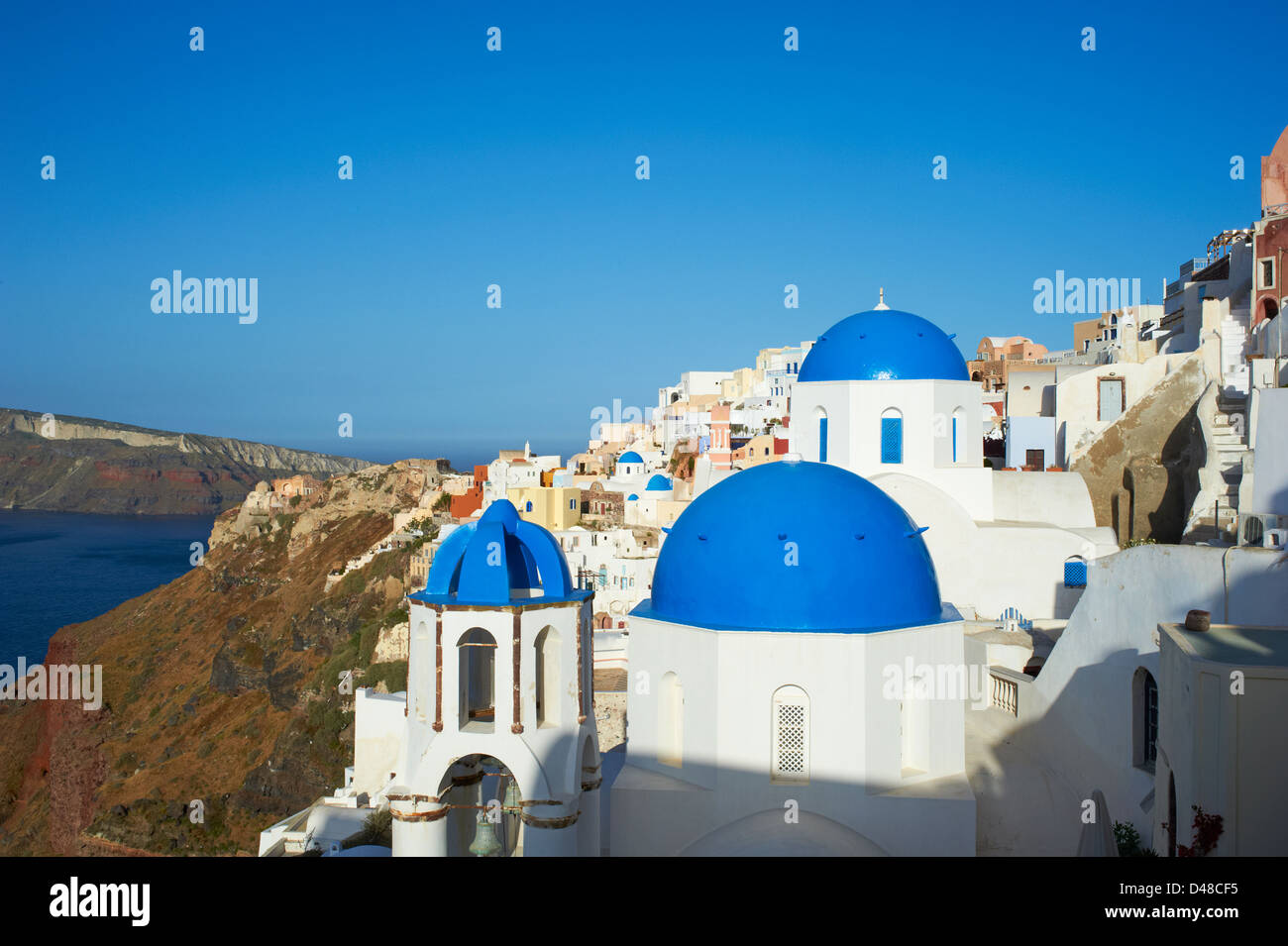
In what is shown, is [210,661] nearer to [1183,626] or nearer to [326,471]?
[1183,626]

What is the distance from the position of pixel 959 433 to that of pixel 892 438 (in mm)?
1450

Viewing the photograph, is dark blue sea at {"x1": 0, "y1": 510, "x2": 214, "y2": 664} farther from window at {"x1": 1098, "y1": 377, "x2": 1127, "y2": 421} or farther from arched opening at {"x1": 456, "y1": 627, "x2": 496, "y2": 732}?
arched opening at {"x1": 456, "y1": 627, "x2": 496, "y2": 732}

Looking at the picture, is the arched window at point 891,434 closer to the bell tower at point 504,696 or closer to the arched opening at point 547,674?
the bell tower at point 504,696

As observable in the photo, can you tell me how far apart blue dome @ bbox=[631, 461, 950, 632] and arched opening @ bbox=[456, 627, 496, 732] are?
1891 millimetres

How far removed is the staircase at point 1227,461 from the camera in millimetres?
17500

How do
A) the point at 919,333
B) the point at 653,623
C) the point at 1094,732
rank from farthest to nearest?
the point at 919,333
the point at 1094,732
the point at 653,623

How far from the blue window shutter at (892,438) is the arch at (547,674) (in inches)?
396

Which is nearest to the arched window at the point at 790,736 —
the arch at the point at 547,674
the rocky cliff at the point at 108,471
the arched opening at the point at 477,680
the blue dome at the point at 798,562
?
the blue dome at the point at 798,562

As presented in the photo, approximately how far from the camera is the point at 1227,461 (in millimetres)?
19344

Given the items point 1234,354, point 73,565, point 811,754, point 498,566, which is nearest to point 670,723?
point 811,754

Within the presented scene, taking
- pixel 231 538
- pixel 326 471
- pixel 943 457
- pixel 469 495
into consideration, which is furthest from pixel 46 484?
pixel 943 457

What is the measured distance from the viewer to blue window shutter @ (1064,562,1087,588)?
18734 mm

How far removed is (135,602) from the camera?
68500 millimetres
